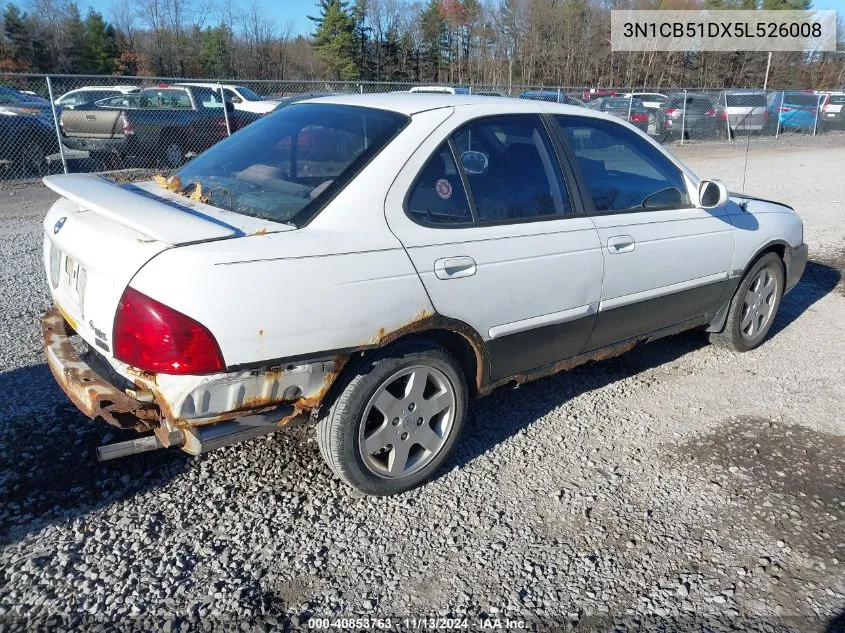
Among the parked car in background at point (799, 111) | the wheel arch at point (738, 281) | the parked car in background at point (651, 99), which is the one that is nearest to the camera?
the wheel arch at point (738, 281)

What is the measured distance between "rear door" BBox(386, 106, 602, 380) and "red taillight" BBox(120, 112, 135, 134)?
11590 mm

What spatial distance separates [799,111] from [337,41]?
31.9 metres

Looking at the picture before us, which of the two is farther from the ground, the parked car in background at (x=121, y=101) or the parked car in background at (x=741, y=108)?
the parked car in background at (x=121, y=101)

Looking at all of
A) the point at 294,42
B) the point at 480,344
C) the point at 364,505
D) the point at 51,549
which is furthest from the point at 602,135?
the point at 294,42

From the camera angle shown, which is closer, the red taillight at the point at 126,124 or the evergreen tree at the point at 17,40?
the red taillight at the point at 126,124

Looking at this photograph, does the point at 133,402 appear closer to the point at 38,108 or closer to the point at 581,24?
the point at 38,108

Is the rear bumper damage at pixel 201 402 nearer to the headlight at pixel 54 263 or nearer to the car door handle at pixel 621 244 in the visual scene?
the headlight at pixel 54 263

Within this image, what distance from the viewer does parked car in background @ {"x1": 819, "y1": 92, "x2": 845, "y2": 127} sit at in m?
26.6

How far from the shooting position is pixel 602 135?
13.3 ft

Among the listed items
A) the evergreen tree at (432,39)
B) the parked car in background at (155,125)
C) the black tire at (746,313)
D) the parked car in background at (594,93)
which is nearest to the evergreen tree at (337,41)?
the evergreen tree at (432,39)

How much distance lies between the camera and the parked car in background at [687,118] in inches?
838

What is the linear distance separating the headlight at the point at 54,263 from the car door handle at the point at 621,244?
270 cm

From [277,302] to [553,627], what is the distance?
1.55 metres

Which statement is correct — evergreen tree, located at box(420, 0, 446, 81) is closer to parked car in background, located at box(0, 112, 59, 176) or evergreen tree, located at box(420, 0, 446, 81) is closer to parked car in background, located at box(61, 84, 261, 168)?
parked car in background, located at box(61, 84, 261, 168)
